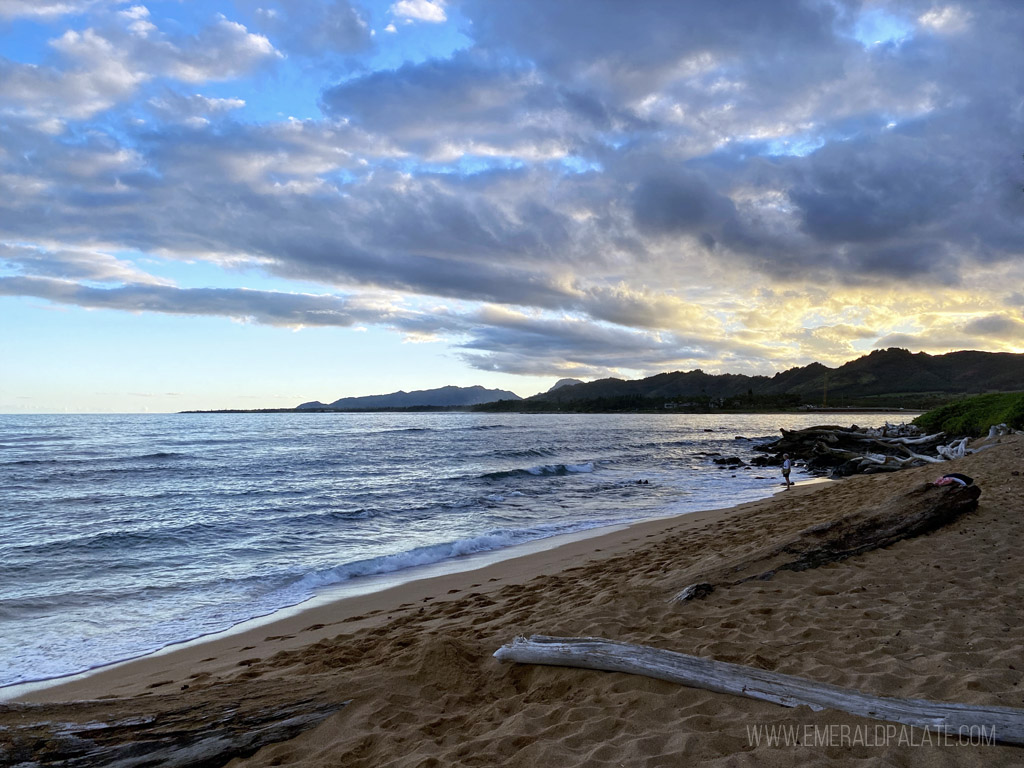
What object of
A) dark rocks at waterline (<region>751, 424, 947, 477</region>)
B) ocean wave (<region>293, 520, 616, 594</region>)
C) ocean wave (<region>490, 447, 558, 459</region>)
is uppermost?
dark rocks at waterline (<region>751, 424, 947, 477</region>)

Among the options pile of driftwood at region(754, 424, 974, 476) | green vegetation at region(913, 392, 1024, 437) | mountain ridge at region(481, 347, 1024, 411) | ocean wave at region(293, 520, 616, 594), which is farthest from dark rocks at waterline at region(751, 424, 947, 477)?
mountain ridge at region(481, 347, 1024, 411)

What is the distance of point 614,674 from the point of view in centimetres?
419

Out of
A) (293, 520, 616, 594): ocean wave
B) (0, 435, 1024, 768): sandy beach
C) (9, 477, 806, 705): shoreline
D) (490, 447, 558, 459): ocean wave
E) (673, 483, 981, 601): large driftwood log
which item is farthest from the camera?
(490, 447, 558, 459): ocean wave

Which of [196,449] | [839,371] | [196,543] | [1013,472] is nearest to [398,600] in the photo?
[196,543]

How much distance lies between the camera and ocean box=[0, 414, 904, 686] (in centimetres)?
826

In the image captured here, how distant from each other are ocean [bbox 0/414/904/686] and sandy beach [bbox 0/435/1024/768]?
166cm

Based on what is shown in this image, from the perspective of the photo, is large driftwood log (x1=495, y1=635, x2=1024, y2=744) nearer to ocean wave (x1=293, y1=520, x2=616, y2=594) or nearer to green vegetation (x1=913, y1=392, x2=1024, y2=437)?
ocean wave (x1=293, y1=520, x2=616, y2=594)

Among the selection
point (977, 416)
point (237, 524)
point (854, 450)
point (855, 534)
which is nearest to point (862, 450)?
point (854, 450)

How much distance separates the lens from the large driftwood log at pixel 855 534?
21.5 ft

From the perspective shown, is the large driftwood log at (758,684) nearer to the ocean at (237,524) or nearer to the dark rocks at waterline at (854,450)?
the ocean at (237,524)

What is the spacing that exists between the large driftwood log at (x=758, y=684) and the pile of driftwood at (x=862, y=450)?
68.4 feet

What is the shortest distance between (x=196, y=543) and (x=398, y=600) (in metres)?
6.83

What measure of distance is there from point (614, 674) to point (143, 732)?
308cm

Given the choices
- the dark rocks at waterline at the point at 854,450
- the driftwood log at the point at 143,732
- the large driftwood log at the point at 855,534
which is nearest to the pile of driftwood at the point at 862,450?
the dark rocks at waterline at the point at 854,450
